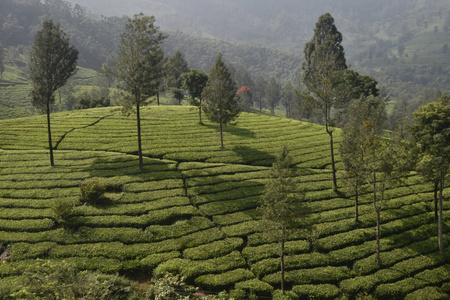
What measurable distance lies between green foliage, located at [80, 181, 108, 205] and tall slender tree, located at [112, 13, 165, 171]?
836 cm

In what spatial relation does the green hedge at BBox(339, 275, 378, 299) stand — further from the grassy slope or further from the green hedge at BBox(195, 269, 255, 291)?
the green hedge at BBox(195, 269, 255, 291)

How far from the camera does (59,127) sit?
5538 cm

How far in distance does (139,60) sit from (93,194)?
16.5m

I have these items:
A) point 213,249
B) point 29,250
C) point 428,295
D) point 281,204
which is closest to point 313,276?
point 281,204

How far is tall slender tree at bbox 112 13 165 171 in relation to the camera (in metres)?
38.1

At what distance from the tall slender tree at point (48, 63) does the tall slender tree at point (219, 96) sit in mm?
18549

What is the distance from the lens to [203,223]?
30.5 meters

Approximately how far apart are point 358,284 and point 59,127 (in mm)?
50815

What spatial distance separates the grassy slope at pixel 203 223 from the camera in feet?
82.6

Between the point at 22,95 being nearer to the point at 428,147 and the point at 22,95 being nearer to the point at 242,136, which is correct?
the point at 242,136

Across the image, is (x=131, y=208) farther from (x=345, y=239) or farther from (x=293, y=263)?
(x=345, y=239)

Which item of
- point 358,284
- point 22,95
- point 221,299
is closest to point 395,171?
point 358,284

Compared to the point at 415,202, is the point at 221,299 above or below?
below

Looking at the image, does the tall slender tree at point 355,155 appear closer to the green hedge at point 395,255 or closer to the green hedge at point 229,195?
the green hedge at point 395,255
